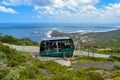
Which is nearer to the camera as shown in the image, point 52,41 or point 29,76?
point 29,76

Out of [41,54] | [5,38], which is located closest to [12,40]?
[5,38]

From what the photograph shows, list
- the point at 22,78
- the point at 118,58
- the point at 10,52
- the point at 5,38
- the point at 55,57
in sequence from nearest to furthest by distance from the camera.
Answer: the point at 22,78, the point at 10,52, the point at 55,57, the point at 118,58, the point at 5,38

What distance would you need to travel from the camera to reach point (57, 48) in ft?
116

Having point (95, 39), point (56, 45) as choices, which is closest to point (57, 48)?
point (56, 45)

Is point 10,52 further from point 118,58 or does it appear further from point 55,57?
point 118,58

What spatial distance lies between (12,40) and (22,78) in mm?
33300

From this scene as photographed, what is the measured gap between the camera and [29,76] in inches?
558

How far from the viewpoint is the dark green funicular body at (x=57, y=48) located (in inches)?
1387

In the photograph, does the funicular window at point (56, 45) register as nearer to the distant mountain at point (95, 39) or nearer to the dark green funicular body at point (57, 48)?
the dark green funicular body at point (57, 48)

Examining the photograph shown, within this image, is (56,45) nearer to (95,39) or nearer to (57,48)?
(57,48)

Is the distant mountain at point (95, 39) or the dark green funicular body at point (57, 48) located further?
the distant mountain at point (95, 39)

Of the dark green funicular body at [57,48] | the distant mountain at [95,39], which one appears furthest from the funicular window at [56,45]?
the distant mountain at [95,39]

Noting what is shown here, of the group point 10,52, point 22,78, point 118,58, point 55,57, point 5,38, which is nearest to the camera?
point 22,78

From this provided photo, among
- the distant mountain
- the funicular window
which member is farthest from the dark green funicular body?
the distant mountain
